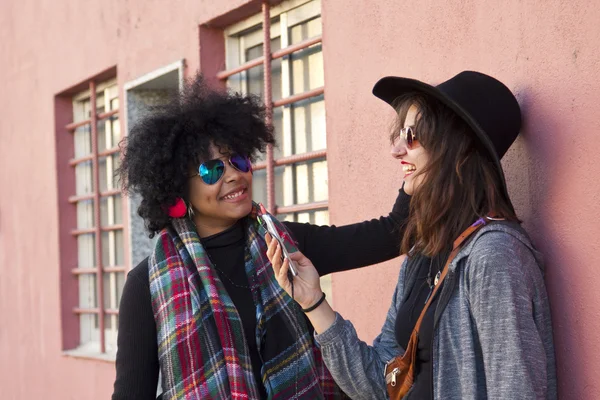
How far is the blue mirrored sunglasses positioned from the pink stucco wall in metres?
A: 0.80

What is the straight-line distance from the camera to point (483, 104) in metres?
2.67

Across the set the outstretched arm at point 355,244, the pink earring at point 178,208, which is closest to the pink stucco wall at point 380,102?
the outstretched arm at point 355,244

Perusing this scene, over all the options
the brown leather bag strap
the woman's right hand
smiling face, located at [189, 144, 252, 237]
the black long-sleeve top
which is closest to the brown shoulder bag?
the brown leather bag strap

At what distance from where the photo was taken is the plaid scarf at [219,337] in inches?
118

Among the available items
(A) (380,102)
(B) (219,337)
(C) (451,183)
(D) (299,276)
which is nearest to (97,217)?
(A) (380,102)

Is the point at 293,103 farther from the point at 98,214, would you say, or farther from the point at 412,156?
the point at 98,214

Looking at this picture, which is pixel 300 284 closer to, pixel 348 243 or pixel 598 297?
pixel 348 243

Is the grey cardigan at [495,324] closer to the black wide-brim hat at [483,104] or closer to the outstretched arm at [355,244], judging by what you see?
the black wide-brim hat at [483,104]

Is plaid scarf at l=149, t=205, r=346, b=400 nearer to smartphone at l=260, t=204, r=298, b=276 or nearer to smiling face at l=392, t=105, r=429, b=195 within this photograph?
smartphone at l=260, t=204, r=298, b=276

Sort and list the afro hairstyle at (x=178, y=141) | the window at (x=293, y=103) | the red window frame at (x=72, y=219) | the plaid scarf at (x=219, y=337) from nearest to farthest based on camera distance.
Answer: the plaid scarf at (x=219, y=337)
the afro hairstyle at (x=178, y=141)
the window at (x=293, y=103)
the red window frame at (x=72, y=219)

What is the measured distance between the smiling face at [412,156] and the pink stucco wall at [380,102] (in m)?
0.39

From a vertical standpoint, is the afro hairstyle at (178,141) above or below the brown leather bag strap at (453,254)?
above

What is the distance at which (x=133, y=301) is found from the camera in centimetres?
302

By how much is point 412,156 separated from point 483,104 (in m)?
0.25
